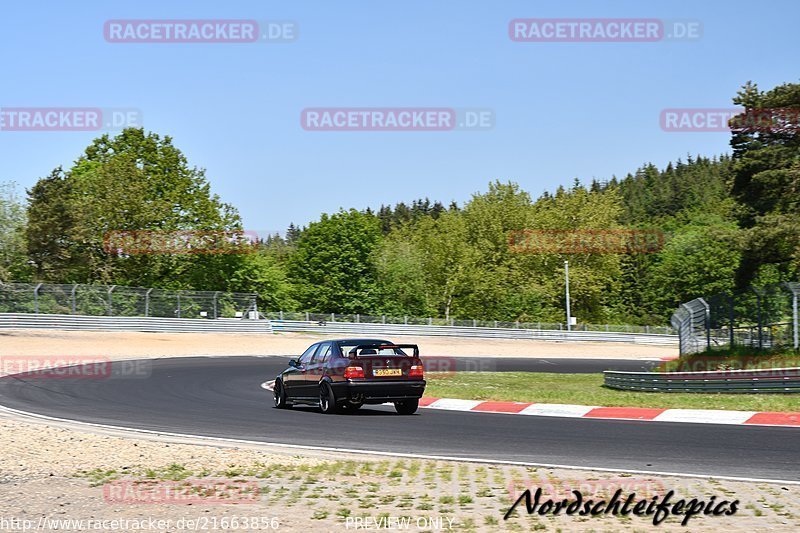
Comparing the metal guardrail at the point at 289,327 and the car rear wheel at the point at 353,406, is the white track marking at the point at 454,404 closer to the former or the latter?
the car rear wheel at the point at 353,406

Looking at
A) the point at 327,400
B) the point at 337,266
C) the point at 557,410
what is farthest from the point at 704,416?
the point at 337,266

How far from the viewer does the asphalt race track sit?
34.4 ft

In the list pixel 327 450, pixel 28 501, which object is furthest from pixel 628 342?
pixel 28 501

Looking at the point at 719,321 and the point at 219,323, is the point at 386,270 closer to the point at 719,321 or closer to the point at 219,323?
the point at 219,323

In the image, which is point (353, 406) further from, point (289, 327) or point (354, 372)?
point (289, 327)

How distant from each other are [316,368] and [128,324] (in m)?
34.3

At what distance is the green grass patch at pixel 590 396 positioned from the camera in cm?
1745

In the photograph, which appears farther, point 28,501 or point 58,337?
point 58,337

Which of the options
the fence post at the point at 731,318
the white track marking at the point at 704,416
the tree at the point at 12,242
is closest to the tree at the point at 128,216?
the tree at the point at 12,242

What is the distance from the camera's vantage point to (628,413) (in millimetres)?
15828

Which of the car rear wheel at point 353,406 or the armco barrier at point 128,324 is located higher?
the armco barrier at point 128,324

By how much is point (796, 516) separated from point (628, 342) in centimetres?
5844

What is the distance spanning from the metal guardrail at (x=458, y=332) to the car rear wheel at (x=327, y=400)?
3974cm

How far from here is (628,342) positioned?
6400 centimetres
